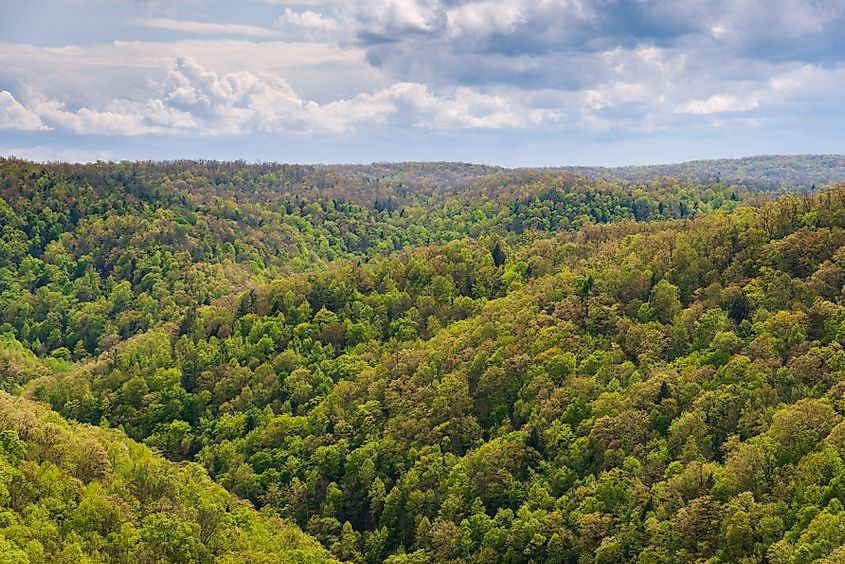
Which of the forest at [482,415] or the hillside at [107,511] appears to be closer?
the hillside at [107,511]

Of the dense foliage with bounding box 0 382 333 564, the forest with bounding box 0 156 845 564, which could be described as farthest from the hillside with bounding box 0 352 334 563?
the forest with bounding box 0 156 845 564

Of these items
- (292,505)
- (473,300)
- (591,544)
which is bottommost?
(292,505)

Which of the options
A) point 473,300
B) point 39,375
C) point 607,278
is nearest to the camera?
point 607,278

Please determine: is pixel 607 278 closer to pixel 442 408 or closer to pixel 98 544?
pixel 442 408

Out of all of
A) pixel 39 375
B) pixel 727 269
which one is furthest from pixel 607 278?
pixel 39 375

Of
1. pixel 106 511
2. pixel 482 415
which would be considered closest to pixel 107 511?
pixel 106 511

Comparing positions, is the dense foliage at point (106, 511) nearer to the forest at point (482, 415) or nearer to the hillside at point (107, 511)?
the hillside at point (107, 511)

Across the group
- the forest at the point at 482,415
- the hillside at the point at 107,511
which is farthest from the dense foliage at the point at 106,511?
the forest at the point at 482,415

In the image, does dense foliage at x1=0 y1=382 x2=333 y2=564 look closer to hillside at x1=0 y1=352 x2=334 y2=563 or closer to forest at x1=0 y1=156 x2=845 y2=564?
hillside at x1=0 y1=352 x2=334 y2=563
